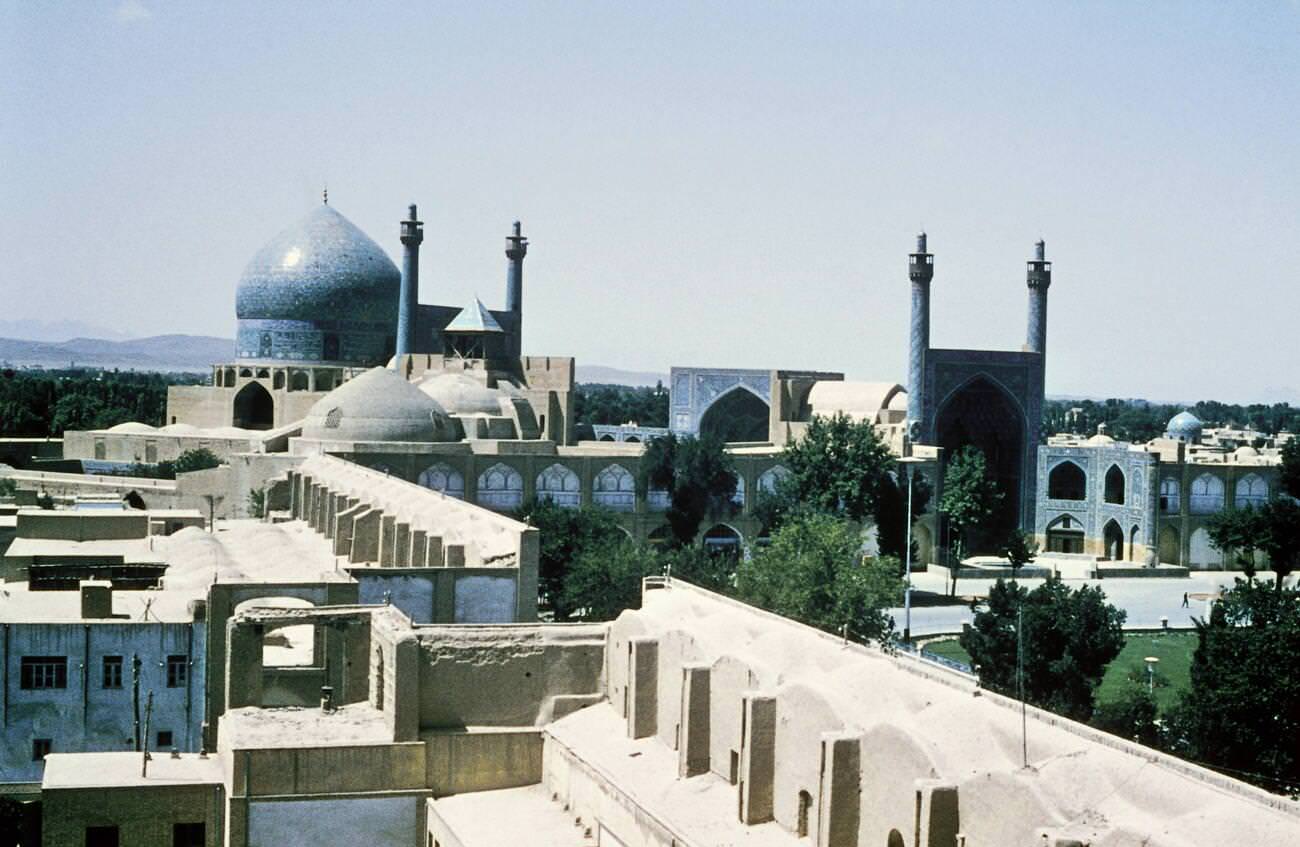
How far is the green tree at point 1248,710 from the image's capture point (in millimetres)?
20406

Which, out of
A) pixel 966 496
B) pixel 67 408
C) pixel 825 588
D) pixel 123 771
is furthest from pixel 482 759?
pixel 67 408

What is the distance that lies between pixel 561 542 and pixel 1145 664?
10.7 metres

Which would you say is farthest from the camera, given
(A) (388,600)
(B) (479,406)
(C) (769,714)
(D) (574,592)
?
(B) (479,406)

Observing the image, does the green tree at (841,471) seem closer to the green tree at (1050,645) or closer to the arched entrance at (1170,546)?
the arched entrance at (1170,546)

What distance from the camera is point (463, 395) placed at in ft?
156

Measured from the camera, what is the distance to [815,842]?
1401 centimetres

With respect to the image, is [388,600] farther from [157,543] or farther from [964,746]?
[964,746]

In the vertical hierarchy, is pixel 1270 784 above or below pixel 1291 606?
below

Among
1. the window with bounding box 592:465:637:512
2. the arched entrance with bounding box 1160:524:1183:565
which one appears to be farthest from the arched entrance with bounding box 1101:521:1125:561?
the window with bounding box 592:465:637:512

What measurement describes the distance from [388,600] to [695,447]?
21.8 metres

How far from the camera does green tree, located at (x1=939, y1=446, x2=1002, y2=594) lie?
149ft

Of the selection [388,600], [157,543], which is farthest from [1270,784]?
[157,543]

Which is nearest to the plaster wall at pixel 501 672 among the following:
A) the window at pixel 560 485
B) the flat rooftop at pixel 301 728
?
the flat rooftop at pixel 301 728

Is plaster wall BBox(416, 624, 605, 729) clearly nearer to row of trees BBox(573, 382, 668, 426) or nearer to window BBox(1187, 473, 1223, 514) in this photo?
window BBox(1187, 473, 1223, 514)
